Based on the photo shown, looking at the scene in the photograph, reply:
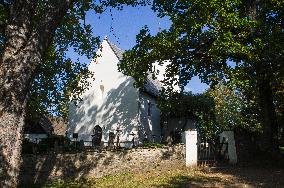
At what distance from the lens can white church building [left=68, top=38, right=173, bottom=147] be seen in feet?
106

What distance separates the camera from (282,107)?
1399 inches

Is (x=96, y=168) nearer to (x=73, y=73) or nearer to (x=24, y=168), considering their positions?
(x=24, y=168)

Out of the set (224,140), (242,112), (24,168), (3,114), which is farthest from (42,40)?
(242,112)

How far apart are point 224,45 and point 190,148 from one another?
6.81 metres

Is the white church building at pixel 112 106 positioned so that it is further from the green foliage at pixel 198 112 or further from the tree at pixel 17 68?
the tree at pixel 17 68

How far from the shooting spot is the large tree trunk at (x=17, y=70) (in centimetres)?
743

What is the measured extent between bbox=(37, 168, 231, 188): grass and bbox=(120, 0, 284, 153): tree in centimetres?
669

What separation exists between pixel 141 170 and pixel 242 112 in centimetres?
3731

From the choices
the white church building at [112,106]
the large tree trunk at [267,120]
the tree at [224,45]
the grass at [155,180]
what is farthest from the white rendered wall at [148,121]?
the grass at [155,180]

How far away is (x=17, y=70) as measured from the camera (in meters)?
7.67

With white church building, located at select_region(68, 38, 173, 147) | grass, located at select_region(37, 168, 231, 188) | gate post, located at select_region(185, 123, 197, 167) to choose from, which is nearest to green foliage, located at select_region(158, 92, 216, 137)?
white church building, located at select_region(68, 38, 173, 147)

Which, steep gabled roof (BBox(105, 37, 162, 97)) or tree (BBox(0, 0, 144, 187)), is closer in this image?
tree (BBox(0, 0, 144, 187))

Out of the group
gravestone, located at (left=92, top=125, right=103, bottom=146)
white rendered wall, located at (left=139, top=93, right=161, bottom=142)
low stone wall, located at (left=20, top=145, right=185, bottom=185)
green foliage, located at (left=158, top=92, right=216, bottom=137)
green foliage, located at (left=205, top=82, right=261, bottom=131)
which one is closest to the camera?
low stone wall, located at (left=20, top=145, right=185, bottom=185)

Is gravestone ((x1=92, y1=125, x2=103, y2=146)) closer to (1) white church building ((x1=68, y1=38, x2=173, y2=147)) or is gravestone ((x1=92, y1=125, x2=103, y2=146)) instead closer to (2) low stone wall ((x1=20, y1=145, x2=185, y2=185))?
(1) white church building ((x1=68, y1=38, x2=173, y2=147))
